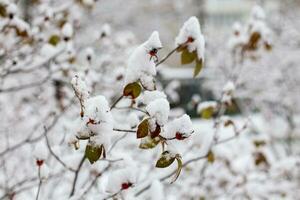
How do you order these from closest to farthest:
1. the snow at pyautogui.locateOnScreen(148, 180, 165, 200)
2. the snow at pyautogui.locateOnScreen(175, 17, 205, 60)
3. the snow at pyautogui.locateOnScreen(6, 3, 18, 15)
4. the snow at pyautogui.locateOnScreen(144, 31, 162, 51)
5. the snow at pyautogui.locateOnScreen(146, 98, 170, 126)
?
the snow at pyautogui.locateOnScreen(146, 98, 170, 126) < the snow at pyautogui.locateOnScreen(144, 31, 162, 51) < the snow at pyautogui.locateOnScreen(175, 17, 205, 60) < the snow at pyautogui.locateOnScreen(148, 180, 165, 200) < the snow at pyautogui.locateOnScreen(6, 3, 18, 15)

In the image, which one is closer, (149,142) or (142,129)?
(142,129)

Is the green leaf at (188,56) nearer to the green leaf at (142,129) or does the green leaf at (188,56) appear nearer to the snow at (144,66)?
the snow at (144,66)

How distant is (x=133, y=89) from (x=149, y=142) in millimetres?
181

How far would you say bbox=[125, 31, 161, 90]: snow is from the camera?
1.51 m

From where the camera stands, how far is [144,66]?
152cm

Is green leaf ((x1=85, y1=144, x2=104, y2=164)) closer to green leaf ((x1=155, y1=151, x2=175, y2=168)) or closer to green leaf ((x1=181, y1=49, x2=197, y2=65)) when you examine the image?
green leaf ((x1=155, y1=151, x2=175, y2=168))

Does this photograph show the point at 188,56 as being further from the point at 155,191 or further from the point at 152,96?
the point at 155,191

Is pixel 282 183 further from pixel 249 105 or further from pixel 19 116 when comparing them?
pixel 249 105

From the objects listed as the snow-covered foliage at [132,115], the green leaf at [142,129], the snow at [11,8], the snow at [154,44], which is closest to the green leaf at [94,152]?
the snow-covered foliage at [132,115]

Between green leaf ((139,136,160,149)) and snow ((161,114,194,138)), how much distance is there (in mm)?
68

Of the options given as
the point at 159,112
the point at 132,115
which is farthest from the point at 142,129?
the point at 132,115

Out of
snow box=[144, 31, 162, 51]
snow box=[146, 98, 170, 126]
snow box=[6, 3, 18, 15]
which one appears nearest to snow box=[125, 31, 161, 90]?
snow box=[144, 31, 162, 51]

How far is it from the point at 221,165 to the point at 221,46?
5.33 m

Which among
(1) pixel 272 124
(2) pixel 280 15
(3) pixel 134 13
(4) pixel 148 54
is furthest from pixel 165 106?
(3) pixel 134 13
